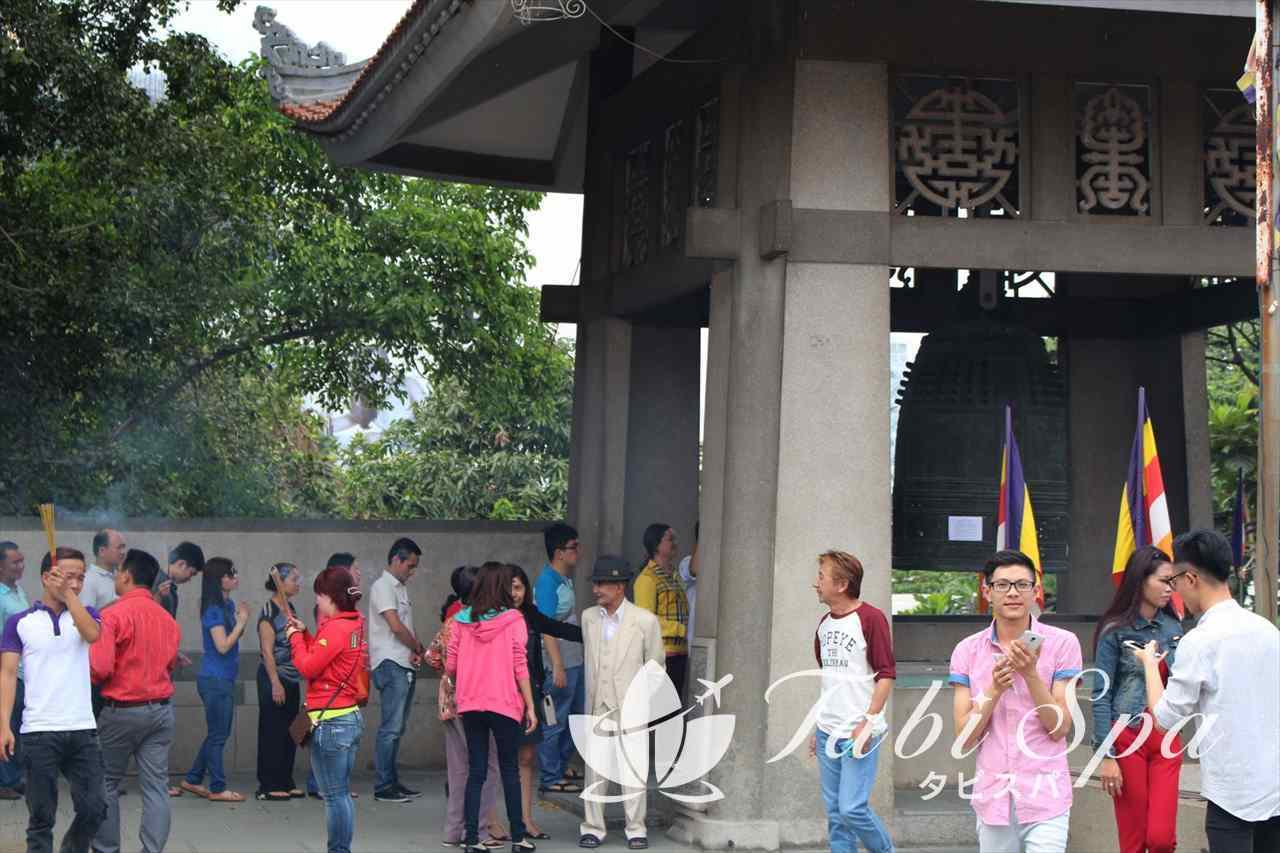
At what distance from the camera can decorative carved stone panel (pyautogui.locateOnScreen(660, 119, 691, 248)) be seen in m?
11.3

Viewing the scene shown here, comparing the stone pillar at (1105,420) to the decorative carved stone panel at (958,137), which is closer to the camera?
the decorative carved stone panel at (958,137)

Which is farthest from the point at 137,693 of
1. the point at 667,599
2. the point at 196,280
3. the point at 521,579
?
the point at 196,280

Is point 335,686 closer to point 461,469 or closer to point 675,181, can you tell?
point 675,181

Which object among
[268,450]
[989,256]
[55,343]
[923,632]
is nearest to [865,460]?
[989,256]

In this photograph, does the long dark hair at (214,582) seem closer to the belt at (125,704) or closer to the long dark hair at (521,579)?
the long dark hair at (521,579)

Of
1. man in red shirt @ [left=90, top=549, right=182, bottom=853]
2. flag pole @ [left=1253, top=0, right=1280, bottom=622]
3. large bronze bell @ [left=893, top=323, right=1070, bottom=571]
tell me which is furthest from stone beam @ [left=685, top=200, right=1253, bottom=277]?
man in red shirt @ [left=90, top=549, right=182, bottom=853]

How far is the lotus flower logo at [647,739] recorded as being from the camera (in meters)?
10.1

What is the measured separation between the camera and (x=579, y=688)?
12.1m

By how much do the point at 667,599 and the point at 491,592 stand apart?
1.88 meters

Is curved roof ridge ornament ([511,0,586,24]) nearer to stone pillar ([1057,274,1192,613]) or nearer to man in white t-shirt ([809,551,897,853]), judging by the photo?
man in white t-shirt ([809,551,897,853])

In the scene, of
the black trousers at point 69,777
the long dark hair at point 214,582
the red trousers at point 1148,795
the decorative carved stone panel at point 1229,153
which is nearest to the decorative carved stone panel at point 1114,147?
the decorative carved stone panel at point 1229,153

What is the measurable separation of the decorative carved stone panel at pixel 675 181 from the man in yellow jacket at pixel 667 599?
1990 mm

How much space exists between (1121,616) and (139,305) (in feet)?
40.4

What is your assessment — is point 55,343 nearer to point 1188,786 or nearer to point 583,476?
point 583,476
